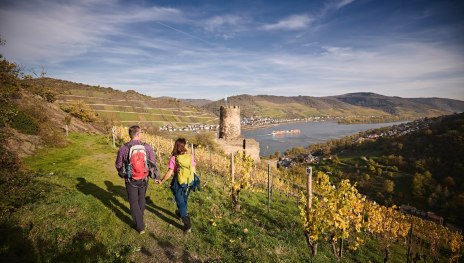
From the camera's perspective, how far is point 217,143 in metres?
43.2

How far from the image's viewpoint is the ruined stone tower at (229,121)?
144ft

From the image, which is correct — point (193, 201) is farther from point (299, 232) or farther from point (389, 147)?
point (389, 147)

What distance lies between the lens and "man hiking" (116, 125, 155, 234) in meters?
5.66

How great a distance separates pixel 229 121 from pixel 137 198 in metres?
38.3

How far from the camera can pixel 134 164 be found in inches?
224

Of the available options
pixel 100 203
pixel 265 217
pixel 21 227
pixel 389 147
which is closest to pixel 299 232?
pixel 265 217

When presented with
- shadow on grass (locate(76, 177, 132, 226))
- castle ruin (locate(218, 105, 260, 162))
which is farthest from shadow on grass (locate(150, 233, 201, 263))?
castle ruin (locate(218, 105, 260, 162))

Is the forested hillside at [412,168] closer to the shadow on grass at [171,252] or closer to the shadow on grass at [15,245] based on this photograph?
the shadow on grass at [171,252]

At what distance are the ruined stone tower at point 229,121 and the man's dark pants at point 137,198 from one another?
37.8 meters

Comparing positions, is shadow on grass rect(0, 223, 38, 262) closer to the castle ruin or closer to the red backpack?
the red backpack

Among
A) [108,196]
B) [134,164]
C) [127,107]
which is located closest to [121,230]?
[134,164]

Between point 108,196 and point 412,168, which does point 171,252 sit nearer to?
point 108,196

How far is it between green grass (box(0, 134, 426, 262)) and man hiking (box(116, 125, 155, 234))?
3.18 ft

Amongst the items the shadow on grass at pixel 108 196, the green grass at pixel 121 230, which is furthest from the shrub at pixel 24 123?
the shadow on grass at pixel 108 196
